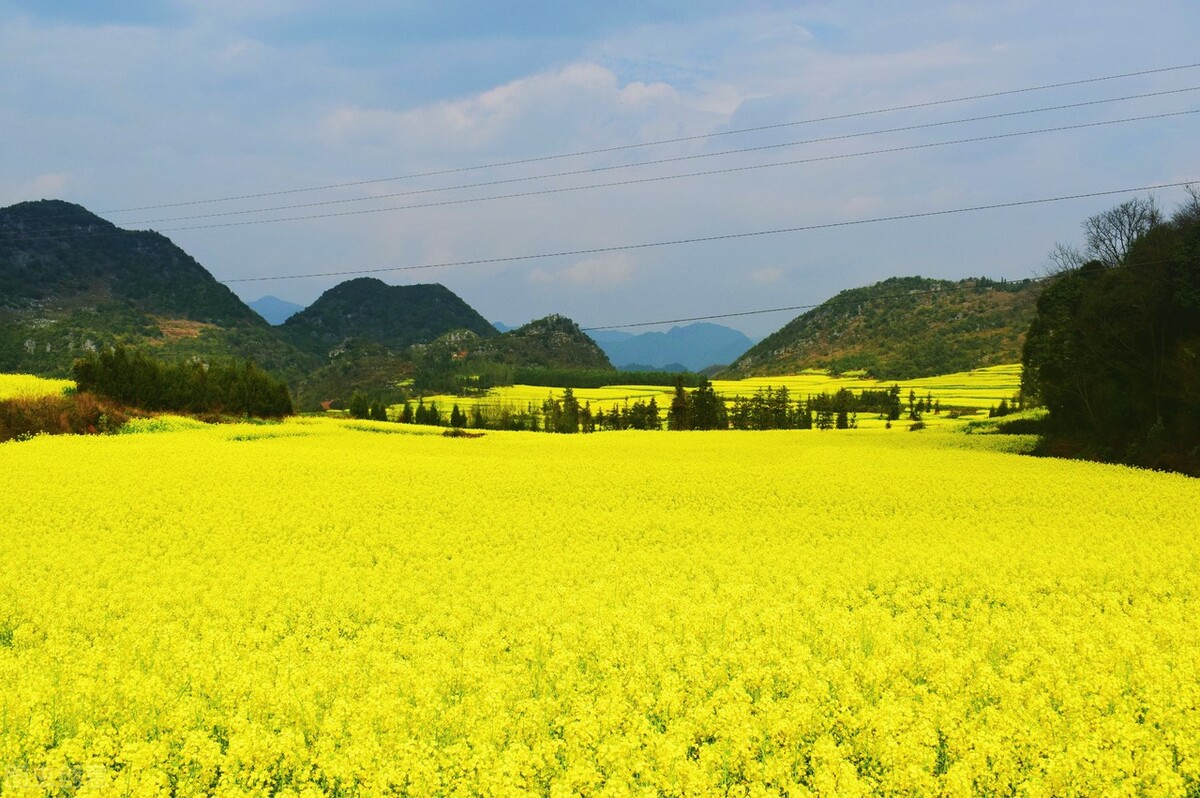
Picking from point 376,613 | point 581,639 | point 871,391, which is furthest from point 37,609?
point 871,391

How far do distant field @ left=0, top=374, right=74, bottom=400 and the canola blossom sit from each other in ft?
65.7

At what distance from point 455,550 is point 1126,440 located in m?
35.1

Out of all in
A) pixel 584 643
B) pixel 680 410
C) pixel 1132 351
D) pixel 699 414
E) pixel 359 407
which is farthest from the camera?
pixel 359 407

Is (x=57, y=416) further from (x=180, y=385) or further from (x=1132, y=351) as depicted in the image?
(x=1132, y=351)

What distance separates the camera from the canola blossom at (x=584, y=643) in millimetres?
5918

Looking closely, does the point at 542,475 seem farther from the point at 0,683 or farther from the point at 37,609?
the point at 0,683

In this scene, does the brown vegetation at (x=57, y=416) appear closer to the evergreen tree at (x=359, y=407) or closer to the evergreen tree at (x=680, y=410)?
the evergreen tree at (x=359, y=407)

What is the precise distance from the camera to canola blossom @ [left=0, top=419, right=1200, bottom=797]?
19.4ft

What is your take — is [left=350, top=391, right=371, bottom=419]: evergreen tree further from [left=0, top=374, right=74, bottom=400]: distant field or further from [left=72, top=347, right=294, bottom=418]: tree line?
[left=0, top=374, right=74, bottom=400]: distant field

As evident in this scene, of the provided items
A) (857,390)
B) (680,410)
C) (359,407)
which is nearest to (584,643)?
(680,410)

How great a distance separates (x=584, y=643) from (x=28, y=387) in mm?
43981

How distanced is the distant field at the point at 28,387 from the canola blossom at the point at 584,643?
2001cm

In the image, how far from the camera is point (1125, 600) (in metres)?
11.5

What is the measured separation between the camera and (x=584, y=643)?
8875 millimetres
